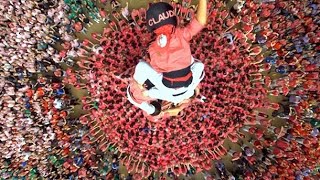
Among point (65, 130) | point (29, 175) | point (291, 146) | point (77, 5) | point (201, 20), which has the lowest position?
point (291, 146)

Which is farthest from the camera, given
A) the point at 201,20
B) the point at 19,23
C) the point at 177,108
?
the point at 19,23

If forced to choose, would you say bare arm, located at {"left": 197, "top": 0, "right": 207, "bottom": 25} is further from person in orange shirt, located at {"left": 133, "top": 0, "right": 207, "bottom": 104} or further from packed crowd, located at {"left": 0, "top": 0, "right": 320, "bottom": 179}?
packed crowd, located at {"left": 0, "top": 0, "right": 320, "bottom": 179}

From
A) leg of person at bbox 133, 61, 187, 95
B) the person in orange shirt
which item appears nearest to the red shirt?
the person in orange shirt

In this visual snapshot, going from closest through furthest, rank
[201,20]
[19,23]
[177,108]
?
[201,20] → [177,108] → [19,23]

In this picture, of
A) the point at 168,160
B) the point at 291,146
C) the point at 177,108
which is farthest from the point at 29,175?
the point at 291,146

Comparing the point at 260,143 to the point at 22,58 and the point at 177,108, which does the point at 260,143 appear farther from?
the point at 22,58

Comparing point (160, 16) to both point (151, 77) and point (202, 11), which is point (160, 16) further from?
point (151, 77)
